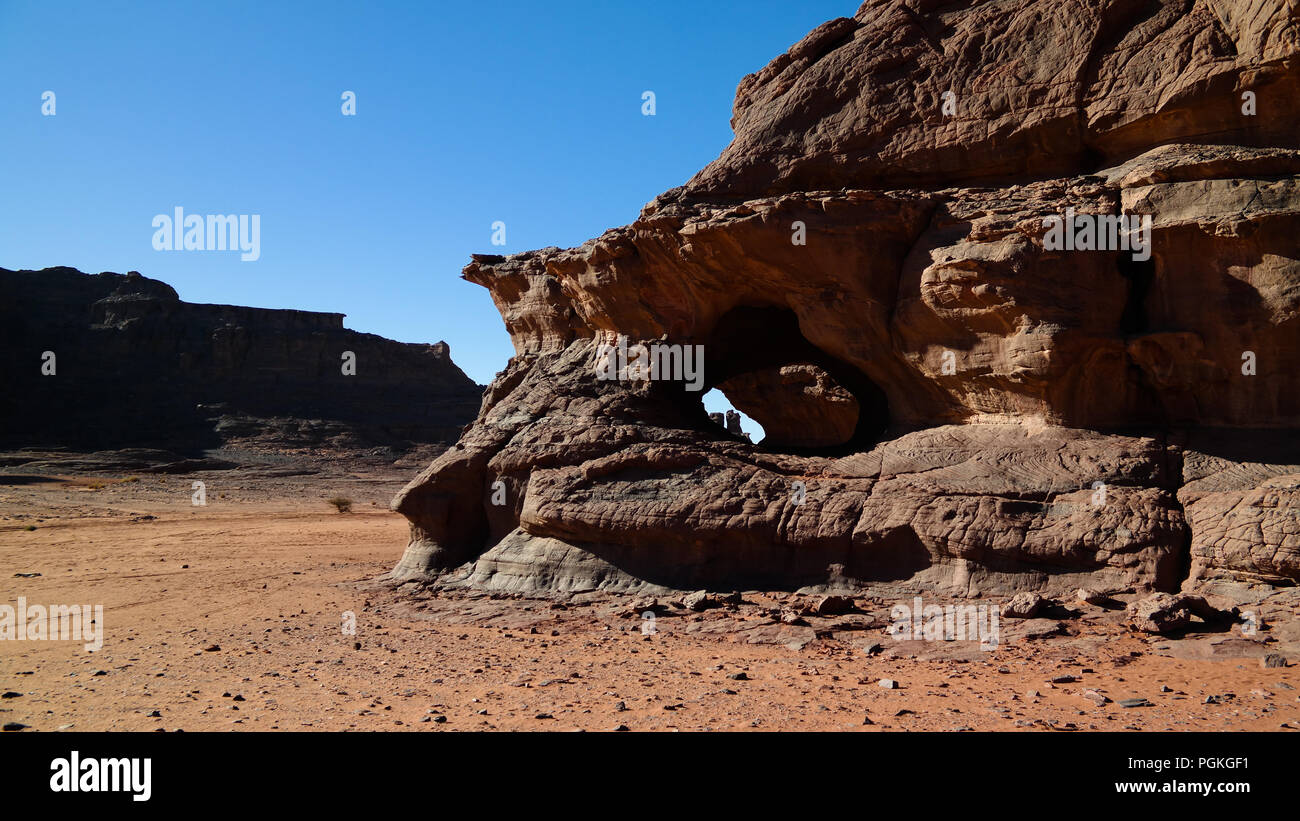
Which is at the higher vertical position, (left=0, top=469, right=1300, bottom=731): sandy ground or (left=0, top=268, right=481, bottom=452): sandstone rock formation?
(left=0, top=268, right=481, bottom=452): sandstone rock formation

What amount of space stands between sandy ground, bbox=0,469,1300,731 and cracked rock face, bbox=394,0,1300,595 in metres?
0.75

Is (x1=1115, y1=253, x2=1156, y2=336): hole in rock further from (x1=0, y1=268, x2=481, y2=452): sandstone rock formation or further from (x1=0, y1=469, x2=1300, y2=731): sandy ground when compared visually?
(x1=0, y1=268, x2=481, y2=452): sandstone rock formation

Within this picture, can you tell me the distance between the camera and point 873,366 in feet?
33.5

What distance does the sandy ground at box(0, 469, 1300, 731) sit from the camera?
536 centimetres

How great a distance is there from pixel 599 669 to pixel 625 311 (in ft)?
19.5

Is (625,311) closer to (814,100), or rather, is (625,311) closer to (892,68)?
(814,100)

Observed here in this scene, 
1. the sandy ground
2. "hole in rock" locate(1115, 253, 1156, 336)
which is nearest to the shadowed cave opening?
"hole in rock" locate(1115, 253, 1156, 336)

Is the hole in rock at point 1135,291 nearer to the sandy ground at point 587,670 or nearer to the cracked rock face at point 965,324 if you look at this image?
the cracked rock face at point 965,324

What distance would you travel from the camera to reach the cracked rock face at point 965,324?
7.80 metres

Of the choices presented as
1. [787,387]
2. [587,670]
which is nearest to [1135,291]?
[587,670]

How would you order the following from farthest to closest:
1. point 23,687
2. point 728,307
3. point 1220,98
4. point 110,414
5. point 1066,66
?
point 110,414, point 728,307, point 1066,66, point 1220,98, point 23,687

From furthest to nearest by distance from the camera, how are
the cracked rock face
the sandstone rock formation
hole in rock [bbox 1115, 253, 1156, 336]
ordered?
the sandstone rock formation, hole in rock [bbox 1115, 253, 1156, 336], the cracked rock face

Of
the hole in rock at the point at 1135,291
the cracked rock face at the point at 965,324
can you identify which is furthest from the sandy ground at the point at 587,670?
the hole in rock at the point at 1135,291

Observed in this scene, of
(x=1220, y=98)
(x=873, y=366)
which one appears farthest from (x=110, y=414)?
(x=1220, y=98)
